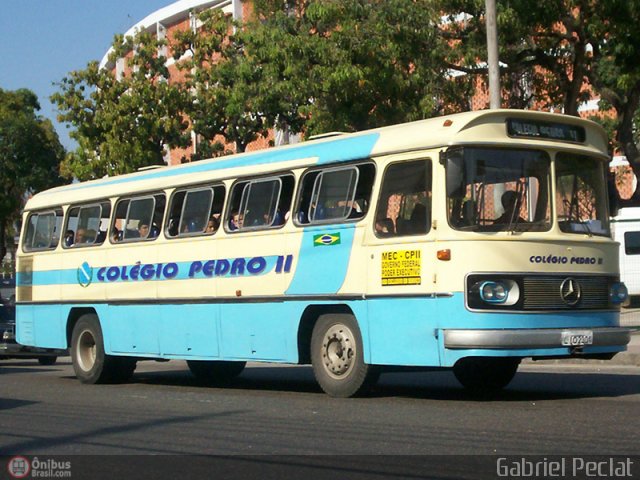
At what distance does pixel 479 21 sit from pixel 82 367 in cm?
1106

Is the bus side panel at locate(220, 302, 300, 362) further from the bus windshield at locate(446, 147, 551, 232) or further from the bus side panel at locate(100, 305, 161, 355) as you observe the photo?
the bus windshield at locate(446, 147, 551, 232)

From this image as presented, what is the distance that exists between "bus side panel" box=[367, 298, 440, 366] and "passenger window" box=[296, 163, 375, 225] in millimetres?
1129

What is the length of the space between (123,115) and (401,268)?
28.8 metres

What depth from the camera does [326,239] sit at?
13.8 metres

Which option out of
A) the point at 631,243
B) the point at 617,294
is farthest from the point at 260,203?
the point at 631,243

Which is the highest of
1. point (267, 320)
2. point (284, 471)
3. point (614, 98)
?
point (614, 98)

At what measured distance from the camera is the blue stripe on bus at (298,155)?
533 inches

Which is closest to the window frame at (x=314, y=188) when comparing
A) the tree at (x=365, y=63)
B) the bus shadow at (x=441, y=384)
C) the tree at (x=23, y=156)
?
the bus shadow at (x=441, y=384)

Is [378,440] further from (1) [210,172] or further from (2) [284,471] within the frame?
(1) [210,172]

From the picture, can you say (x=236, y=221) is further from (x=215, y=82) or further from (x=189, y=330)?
(x=215, y=82)

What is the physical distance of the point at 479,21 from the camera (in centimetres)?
2455

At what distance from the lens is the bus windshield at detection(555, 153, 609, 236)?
12.9 meters

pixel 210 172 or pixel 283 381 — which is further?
pixel 283 381

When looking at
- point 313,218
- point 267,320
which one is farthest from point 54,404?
point 313,218
